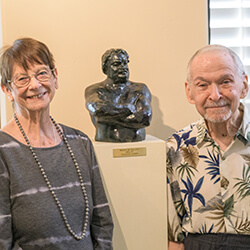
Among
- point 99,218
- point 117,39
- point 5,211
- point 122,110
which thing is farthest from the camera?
point 117,39

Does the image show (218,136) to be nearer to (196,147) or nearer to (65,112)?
(196,147)

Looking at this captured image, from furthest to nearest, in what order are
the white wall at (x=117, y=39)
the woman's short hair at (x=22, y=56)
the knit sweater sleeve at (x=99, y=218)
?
the white wall at (x=117, y=39), the knit sweater sleeve at (x=99, y=218), the woman's short hair at (x=22, y=56)

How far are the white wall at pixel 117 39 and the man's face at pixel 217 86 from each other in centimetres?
74

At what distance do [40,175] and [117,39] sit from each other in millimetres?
1217

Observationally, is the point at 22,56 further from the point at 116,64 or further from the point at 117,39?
the point at 117,39

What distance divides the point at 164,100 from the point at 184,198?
854mm

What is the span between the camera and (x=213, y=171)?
1677mm

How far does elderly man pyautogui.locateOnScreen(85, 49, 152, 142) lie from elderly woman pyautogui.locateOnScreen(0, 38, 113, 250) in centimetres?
29

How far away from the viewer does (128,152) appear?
1.82 meters

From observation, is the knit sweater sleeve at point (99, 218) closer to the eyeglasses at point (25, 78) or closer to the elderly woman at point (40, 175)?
the elderly woman at point (40, 175)

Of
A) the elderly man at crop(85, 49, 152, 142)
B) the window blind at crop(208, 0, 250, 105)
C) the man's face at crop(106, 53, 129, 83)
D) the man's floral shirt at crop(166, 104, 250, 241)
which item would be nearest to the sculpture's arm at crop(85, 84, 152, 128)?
the elderly man at crop(85, 49, 152, 142)

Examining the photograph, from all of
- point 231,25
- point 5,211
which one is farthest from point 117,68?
point 231,25

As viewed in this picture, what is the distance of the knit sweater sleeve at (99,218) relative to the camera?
1.55 metres

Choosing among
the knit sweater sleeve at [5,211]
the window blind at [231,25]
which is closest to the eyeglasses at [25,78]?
the knit sweater sleeve at [5,211]
